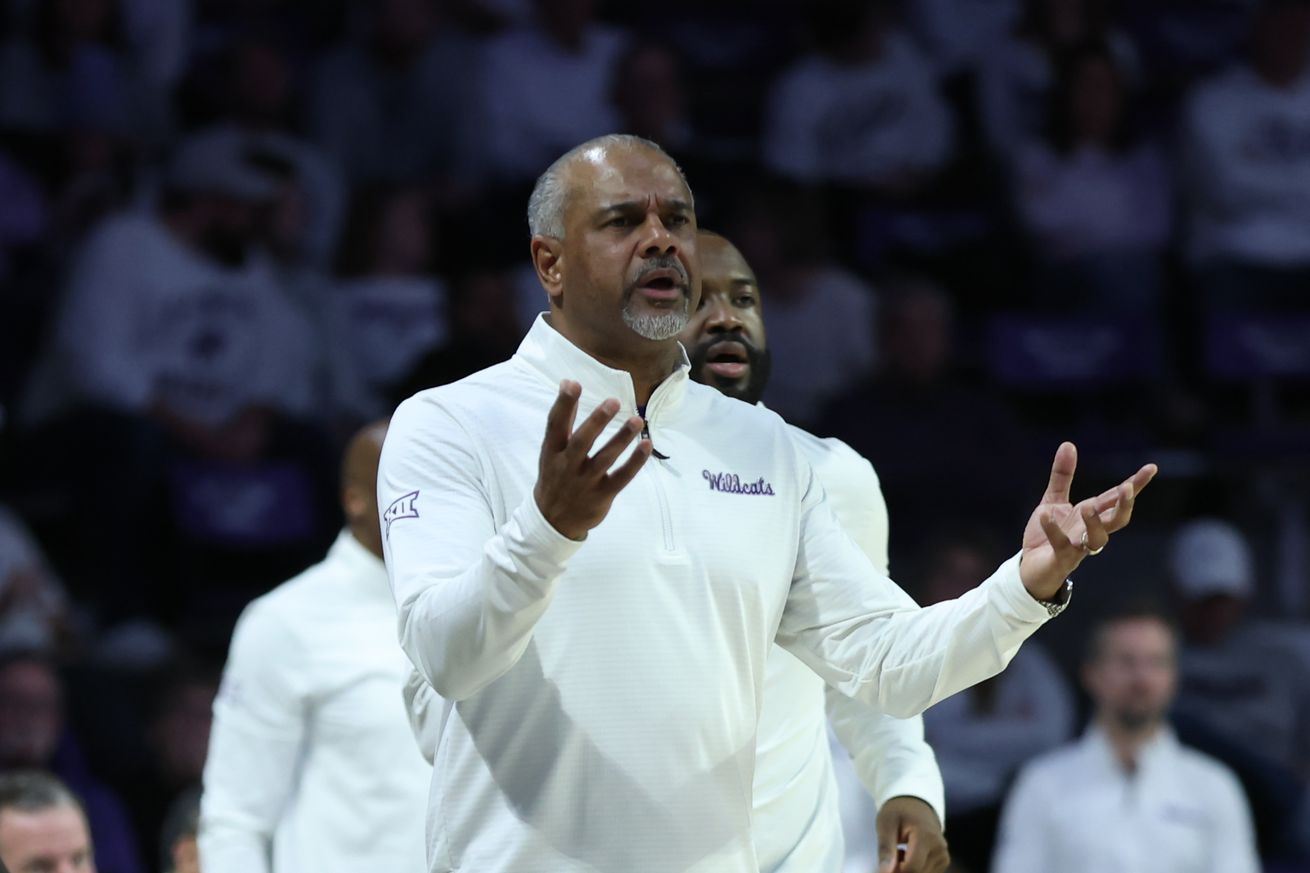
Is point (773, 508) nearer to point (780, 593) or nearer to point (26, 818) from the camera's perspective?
point (780, 593)

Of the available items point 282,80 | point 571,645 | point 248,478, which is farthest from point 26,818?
point 282,80

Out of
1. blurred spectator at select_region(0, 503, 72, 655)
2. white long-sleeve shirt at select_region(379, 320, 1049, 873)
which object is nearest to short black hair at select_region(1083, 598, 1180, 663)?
blurred spectator at select_region(0, 503, 72, 655)

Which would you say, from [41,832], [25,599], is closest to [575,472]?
[41,832]

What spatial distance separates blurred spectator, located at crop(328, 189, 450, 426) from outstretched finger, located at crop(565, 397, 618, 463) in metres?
5.64

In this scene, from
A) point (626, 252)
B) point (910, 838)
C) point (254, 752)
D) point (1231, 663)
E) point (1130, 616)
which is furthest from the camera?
point (1231, 663)

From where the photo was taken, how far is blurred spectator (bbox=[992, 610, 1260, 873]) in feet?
21.7

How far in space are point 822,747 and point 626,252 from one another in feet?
3.59

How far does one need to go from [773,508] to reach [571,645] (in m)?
0.43

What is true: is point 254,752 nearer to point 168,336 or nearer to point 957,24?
point 168,336

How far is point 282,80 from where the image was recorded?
28.1 ft

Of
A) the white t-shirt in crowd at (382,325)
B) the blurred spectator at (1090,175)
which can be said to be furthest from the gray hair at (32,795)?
the blurred spectator at (1090,175)

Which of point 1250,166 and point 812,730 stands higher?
point 1250,166

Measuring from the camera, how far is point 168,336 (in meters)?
8.02

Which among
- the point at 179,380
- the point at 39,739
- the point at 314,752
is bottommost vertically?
the point at 39,739
